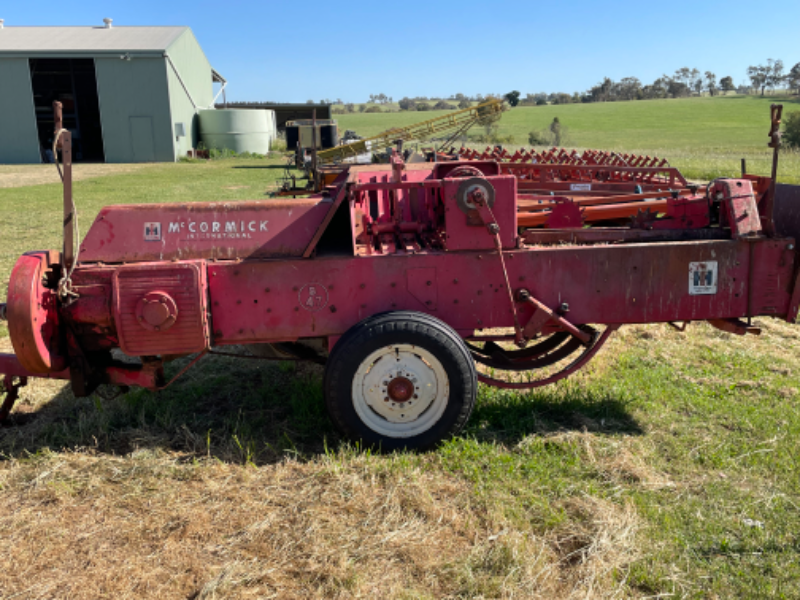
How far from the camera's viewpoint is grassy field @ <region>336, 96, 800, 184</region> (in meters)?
30.8

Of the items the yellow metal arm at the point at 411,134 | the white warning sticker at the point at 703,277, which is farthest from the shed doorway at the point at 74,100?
the white warning sticker at the point at 703,277

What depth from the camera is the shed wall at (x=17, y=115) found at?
2814 cm

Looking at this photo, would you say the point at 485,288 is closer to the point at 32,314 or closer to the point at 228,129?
the point at 32,314

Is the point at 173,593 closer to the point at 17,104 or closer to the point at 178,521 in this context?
the point at 178,521

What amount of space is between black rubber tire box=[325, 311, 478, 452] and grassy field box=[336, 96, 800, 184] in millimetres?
18439

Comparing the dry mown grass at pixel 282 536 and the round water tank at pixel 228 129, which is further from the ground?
the round water tank at pixel 228 129

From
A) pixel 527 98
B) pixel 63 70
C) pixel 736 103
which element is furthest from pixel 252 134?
pixel 527 98

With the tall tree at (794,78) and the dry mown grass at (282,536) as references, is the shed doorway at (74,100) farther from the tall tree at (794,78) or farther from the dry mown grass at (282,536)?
the tall tree at (794,78)

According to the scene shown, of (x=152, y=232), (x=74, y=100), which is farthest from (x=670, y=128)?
(x=152, y=232)

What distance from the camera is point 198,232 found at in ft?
12.6

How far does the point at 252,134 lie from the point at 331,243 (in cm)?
3294

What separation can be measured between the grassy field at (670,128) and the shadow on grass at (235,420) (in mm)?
17613

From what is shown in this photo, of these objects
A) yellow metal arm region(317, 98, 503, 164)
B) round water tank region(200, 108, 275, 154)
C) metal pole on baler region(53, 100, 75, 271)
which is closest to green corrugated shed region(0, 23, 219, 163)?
round water tank region(200, 108, 275, 154)

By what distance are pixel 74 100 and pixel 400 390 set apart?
117ft
